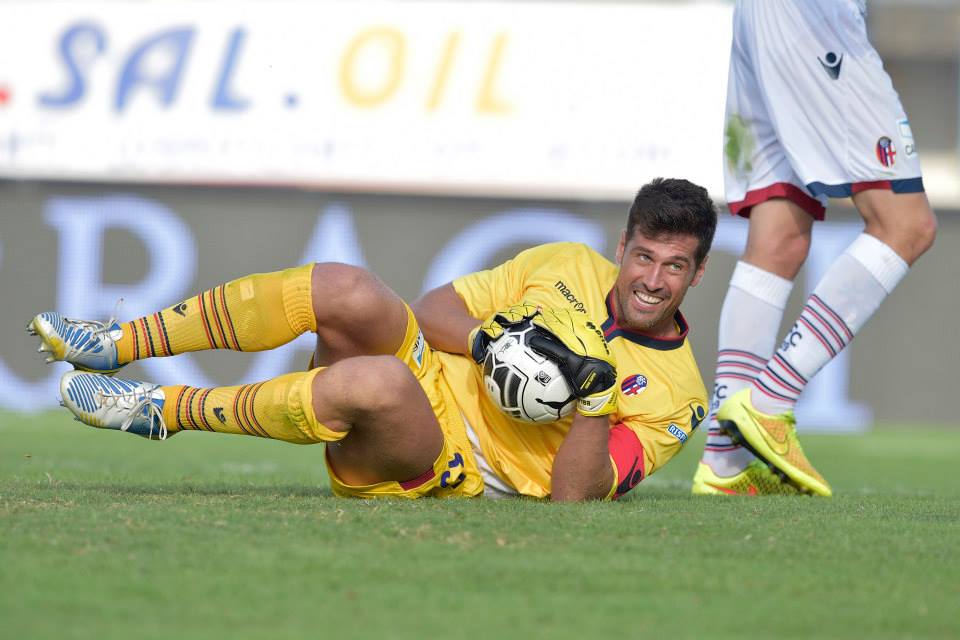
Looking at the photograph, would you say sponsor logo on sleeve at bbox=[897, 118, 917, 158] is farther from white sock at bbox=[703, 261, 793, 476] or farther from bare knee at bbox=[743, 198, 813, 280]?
white sock at bbox=[703, 261, 793, 476]

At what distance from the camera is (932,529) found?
3186 mm

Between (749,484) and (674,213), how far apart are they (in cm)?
107

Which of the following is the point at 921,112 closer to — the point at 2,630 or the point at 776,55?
the point at 776,55

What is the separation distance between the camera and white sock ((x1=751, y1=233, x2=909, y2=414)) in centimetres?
404

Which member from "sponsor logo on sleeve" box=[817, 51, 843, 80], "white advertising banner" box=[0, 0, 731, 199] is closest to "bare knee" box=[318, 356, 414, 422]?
"sponsor logo on sleeve" box=[817, 51, 843, 80]

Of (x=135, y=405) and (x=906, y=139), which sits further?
(x=906, y=139)

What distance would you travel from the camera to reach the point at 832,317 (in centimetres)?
409

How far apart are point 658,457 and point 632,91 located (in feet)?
19.3

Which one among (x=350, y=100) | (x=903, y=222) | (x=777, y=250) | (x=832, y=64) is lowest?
(x=777, y=250)

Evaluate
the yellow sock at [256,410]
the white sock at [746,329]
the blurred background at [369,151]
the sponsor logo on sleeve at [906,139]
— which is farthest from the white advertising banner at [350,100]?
the yellow sock at [256,410]

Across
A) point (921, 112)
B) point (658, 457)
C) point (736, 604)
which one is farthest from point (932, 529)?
point (921, 112)

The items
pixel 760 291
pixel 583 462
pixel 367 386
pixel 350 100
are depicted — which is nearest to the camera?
pixel 367 386

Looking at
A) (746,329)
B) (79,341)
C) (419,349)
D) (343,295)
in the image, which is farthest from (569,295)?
(79,341)

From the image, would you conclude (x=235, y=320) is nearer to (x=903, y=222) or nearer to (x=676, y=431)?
(x=676, y=431)
